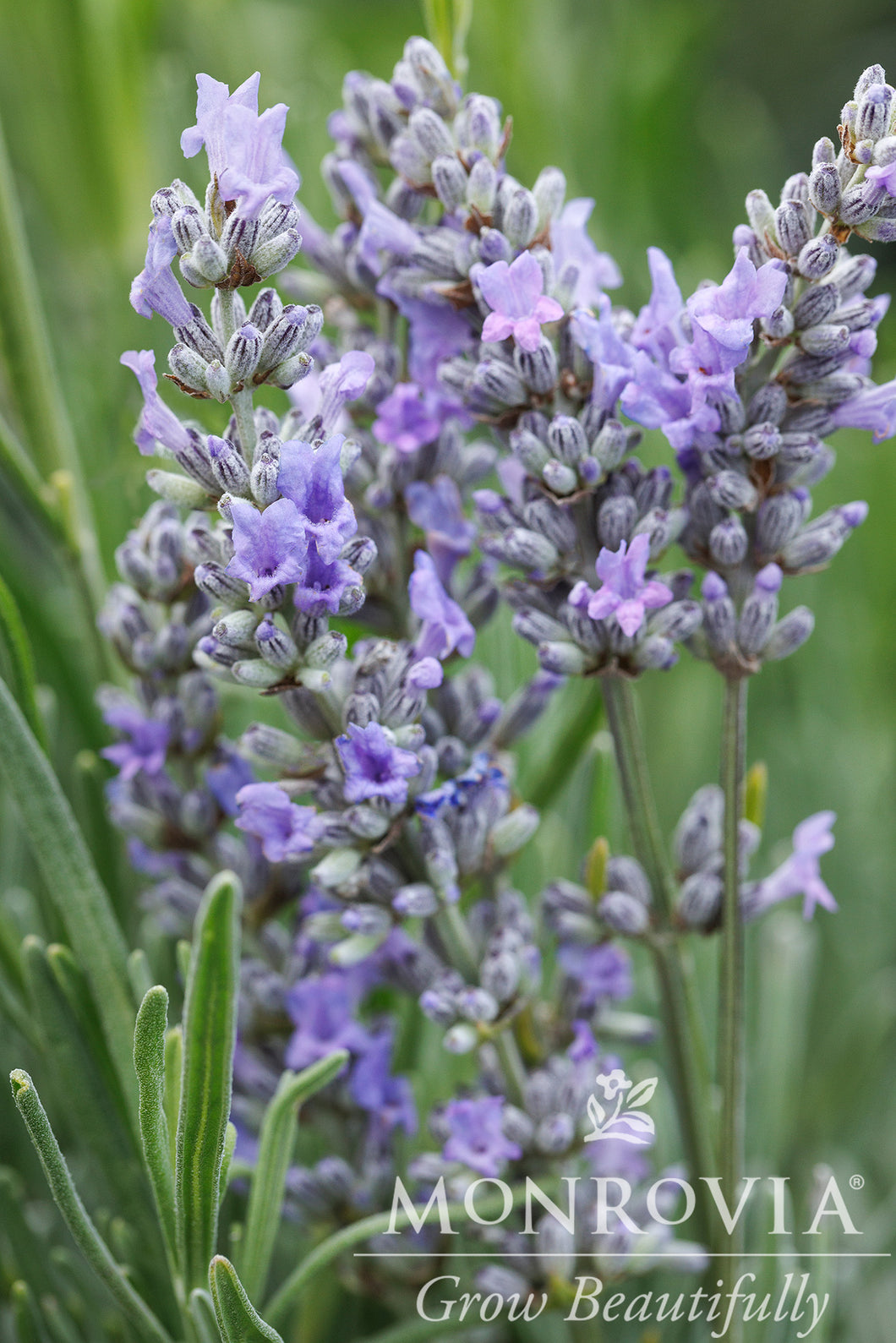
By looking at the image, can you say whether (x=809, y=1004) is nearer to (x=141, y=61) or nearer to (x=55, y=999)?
(x=55, y=999)

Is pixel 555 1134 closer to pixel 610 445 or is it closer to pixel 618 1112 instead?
pixel 618 1112

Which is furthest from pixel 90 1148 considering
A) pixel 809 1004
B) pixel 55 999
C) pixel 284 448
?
pixel 809 1004

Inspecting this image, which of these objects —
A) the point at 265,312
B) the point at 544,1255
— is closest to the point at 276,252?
the point at 265,312

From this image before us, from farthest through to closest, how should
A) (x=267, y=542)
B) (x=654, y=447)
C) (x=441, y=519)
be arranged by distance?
1. (x=654, y=447)
2. (x=441, y=519)
3. (x=267, y=542)

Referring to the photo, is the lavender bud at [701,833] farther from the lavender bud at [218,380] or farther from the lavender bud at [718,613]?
the lavender bud at [218,380]

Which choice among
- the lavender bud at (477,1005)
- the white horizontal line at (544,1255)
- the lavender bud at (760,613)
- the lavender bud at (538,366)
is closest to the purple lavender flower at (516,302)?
the lavender bud at (538,366)
